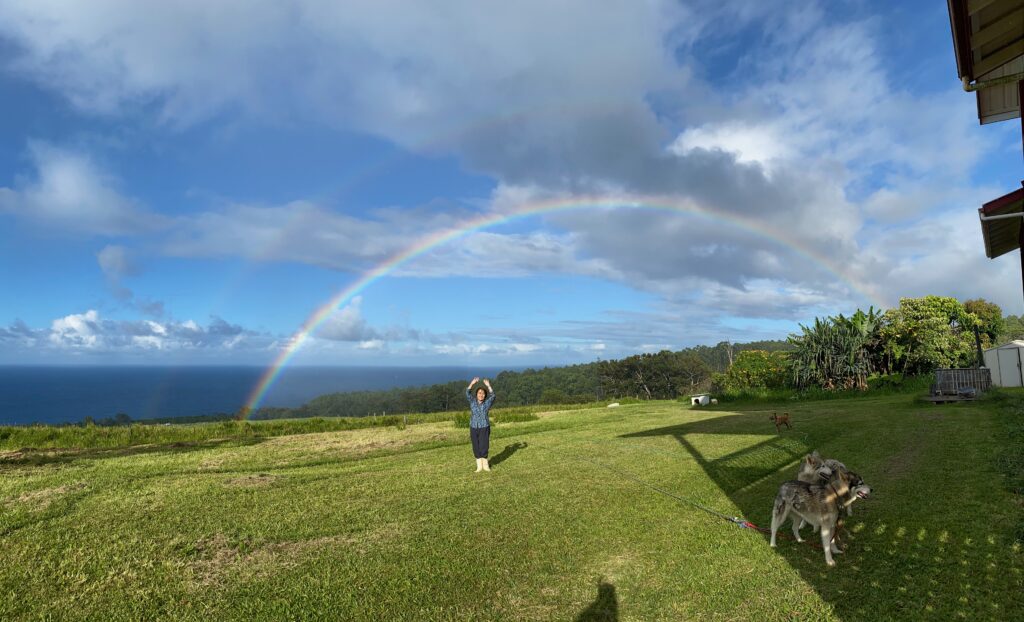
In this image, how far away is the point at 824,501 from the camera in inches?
231

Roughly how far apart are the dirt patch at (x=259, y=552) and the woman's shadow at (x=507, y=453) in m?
6.17

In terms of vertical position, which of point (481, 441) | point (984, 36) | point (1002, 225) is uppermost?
point (984, 36)

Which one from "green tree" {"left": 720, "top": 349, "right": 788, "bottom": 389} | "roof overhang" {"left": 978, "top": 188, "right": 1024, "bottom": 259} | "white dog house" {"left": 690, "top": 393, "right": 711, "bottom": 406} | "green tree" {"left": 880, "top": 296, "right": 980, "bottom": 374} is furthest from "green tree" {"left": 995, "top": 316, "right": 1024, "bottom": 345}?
"roof overhang" {"left": 978, "top": 188, "right": 1024, "bottom": 259}

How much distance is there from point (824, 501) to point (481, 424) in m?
7.59

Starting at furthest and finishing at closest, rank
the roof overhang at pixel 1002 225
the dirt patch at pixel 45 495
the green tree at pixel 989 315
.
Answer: the green tree at pixel 989 315
the roof overhang at pixel 1002 225
the dirt patch at pixel 45 495

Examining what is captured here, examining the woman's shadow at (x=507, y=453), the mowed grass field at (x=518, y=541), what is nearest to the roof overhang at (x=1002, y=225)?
the mowed grass field at (x=518, y=541)

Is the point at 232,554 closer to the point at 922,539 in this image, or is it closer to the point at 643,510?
the point at 643,510

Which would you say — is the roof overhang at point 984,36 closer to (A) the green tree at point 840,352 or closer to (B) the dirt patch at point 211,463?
(B) the dirt patch at point 211,463

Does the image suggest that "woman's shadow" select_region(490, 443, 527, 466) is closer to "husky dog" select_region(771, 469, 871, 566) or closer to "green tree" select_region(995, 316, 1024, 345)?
"husky dog" select_region(771, 469, 871, 566)

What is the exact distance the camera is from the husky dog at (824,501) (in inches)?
231

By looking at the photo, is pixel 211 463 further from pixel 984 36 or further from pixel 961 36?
pixel 984 36

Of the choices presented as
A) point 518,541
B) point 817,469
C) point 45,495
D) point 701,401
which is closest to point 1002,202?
point 817,469

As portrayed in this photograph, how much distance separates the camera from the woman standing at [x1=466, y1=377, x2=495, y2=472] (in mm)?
12078

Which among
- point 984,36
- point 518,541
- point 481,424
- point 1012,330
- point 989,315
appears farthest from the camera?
point 1012,330
